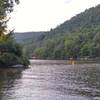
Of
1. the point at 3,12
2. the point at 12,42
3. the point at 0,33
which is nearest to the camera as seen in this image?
the point at 3,12

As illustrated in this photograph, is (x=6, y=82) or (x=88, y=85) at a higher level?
(x=6, y=82)

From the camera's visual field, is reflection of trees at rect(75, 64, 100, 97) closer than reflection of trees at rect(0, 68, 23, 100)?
No

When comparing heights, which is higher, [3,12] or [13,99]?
[3,12]

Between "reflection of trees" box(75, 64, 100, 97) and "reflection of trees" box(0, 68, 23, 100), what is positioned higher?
"reflection of trees" box(0, 68, 23, 100)

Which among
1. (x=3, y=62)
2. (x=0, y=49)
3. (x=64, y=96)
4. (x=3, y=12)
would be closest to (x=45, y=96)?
(x=64, y=96)

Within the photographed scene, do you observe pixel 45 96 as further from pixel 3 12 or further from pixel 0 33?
pixel 3 12

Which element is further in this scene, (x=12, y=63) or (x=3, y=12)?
(x=12, y=63)

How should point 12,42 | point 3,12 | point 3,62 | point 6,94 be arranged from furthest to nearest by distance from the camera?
point 12,42 → point 3,62 → point 6,94 → point 3,12

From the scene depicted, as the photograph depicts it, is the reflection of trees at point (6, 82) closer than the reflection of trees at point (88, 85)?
Yes

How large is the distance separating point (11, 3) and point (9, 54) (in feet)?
253

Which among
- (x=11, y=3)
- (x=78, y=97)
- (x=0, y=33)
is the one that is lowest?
(x=78, y=97)

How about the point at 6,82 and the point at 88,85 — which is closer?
the point at 88,85

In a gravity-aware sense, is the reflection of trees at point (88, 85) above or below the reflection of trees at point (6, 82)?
below

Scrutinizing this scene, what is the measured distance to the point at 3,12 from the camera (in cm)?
3341
